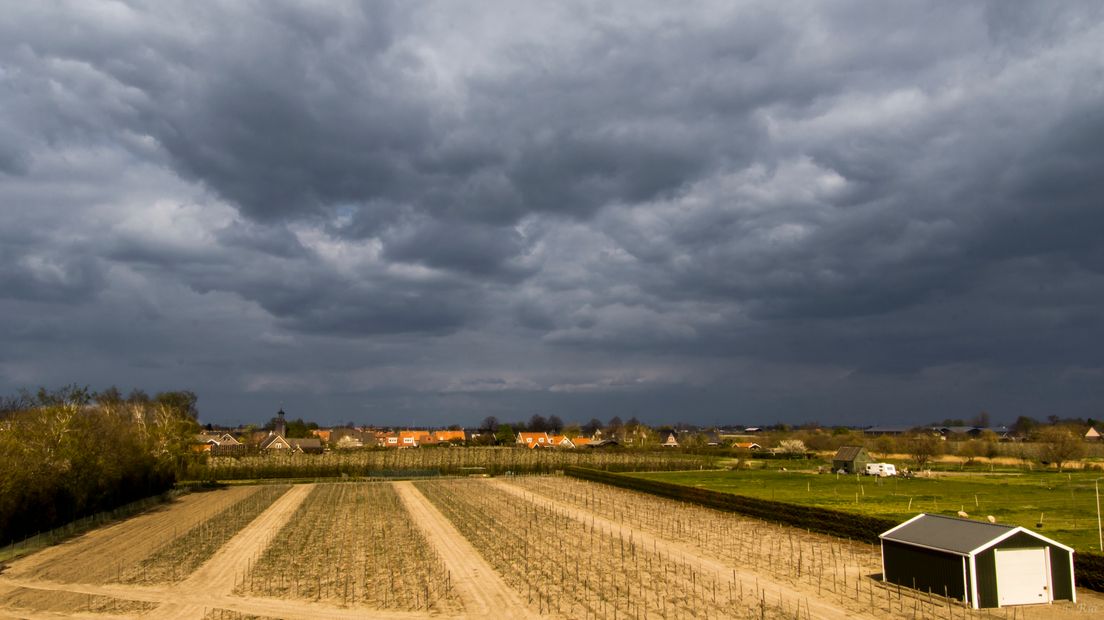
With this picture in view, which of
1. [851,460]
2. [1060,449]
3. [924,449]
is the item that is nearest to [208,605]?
[851,460]

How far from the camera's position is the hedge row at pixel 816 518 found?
25172mm

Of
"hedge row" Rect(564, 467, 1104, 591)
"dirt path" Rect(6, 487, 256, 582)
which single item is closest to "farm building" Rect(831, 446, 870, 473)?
"hedge row" Rect(564, 467, 1104, 591)

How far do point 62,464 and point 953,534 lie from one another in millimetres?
47832

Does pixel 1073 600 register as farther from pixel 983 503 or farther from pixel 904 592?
pixel 983 503

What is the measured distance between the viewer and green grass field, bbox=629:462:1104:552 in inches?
1469

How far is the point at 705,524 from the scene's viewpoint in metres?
43.4

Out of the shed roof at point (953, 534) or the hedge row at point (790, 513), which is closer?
the shed roof at point (953, 534)

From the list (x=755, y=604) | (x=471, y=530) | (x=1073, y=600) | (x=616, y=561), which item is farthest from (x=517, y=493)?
(x=1073, y=600)

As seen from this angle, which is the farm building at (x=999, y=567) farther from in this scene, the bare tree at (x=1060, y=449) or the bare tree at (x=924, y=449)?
the bare tree at (x=924, y=449)

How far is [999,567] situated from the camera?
75.2 ft

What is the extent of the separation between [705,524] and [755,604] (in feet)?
65.1

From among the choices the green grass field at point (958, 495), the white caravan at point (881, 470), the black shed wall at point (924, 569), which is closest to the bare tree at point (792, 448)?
the green grass field at point (958, 495)

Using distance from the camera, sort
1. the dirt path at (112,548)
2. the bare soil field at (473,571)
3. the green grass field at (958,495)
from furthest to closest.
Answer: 1. the green grass field at (958,495)
2. the dirt path at (112,548)
3. the bare soil field at (473,571)

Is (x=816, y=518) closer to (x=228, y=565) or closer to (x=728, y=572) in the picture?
(x=728, y=572)
